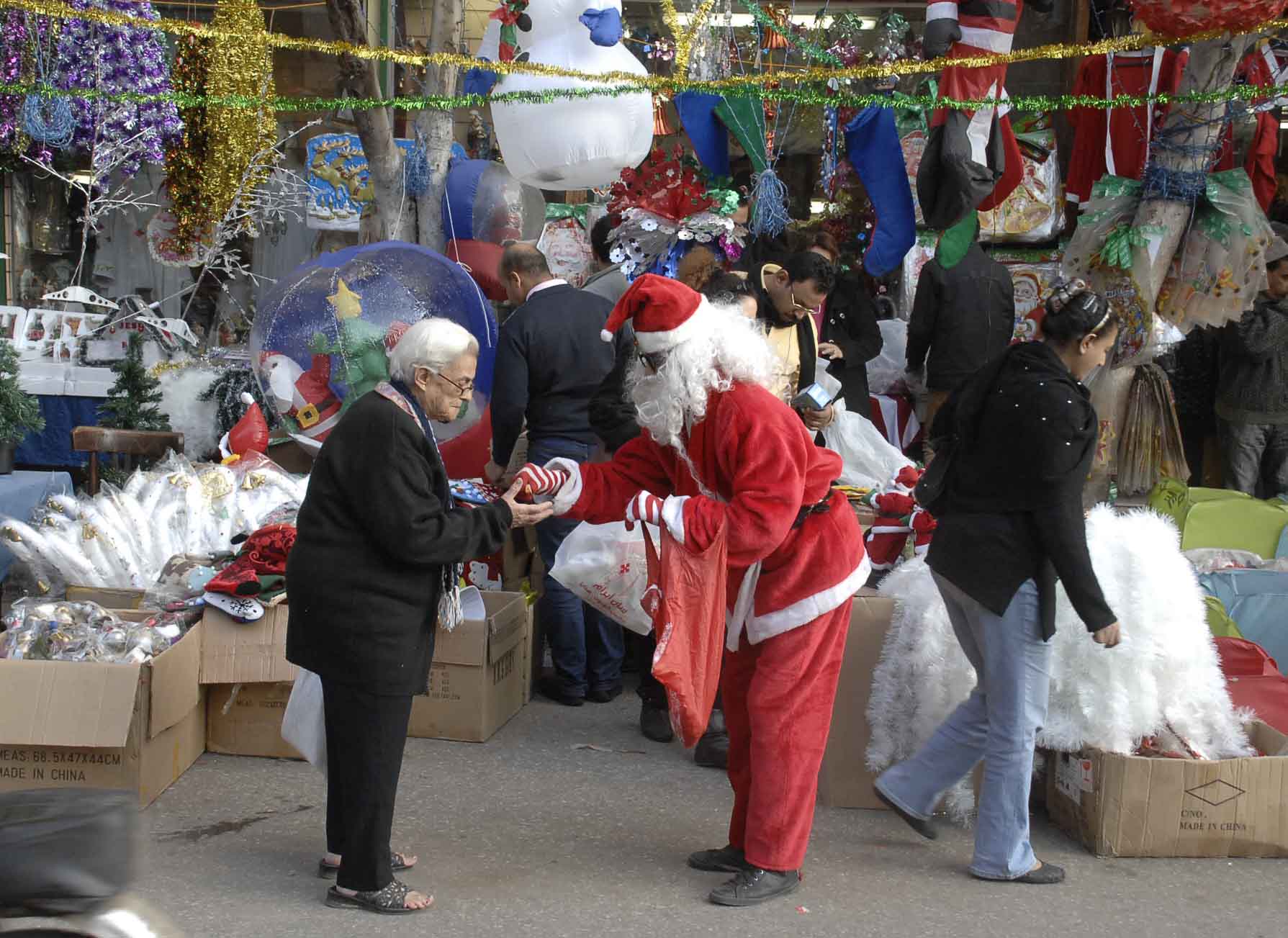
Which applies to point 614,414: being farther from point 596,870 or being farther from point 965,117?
point 965,117

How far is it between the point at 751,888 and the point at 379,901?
995 millimetres

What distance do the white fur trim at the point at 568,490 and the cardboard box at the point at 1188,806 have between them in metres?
1.77

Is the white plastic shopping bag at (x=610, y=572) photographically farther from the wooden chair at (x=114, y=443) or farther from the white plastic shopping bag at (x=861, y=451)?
the wooden chair at (x=114, y=443)

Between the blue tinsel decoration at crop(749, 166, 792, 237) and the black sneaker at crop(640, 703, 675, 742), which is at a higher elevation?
the blue tinsel decoration at crop(749, 166, 792, 237)

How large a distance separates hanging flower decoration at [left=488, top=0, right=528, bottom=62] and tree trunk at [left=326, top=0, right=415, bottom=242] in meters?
0.85

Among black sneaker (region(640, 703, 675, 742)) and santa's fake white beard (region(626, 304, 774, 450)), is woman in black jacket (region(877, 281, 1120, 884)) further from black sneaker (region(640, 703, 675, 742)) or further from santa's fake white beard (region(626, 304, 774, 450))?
black sneaker (region(640, 703, 675, 742))

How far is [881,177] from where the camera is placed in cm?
610

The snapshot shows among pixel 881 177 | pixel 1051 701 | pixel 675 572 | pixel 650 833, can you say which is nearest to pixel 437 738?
pixel 650 833

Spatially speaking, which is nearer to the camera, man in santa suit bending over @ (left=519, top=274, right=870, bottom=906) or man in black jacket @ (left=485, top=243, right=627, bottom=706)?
man in santa suit bending over @ (left=519, top=274, right=870, bottom=906)

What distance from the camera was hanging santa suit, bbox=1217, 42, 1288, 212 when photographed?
6199mm

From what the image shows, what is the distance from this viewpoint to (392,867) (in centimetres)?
370

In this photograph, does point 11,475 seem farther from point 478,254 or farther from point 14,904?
point 14,904

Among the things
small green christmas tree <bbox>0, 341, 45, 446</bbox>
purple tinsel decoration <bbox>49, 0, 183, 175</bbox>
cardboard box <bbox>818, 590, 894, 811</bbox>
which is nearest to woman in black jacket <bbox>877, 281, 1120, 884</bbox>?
cardboard box <bbox>818, 590, 894, 811</bbox>

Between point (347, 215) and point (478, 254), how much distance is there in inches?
63.2
